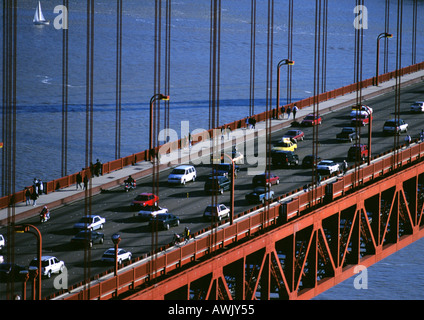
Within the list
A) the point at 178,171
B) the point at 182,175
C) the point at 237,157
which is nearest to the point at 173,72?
the point at 237,157

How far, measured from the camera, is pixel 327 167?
48.4m

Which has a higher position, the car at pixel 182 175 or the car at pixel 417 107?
the car at pixel 417 107

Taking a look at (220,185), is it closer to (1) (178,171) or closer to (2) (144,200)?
(1) (178,171)

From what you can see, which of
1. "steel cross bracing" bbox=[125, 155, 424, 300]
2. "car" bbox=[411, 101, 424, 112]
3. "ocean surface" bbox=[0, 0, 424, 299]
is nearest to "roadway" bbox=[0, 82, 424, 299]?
"steel cross bracing" bbox=[125, 155, 424, 300]

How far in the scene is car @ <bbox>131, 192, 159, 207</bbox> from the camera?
4038cm

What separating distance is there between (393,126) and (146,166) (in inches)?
693

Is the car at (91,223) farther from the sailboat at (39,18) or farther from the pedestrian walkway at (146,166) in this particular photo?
the sailboat at (39,18)

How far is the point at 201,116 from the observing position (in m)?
80.5

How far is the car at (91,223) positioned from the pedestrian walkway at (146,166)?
112 cm

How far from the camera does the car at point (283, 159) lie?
50344 millimetres

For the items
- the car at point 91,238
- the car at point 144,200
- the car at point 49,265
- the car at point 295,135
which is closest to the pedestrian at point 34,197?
the car at point 144,200

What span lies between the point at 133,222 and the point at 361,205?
9.49 m

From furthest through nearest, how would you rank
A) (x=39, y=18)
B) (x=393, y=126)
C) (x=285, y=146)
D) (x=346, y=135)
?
1. (x=39, y=18)
2. (x=393, y=126)
3. (x=346, y=135)
4. (x=285, y=146)

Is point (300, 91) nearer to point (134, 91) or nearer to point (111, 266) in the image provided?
point (134, 91)
